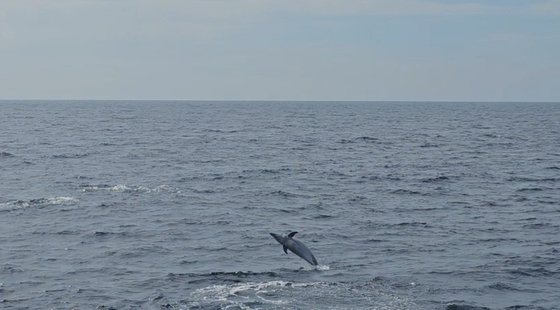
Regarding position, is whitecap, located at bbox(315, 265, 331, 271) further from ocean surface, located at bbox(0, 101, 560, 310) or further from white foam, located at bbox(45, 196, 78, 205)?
white foam, located at bbox(45, 196, 78, 205)

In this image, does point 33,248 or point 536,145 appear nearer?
point 33,248

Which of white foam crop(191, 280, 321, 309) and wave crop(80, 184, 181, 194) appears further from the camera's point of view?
wave crop(80, 184, 181, 194)

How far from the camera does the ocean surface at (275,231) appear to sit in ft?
85.5

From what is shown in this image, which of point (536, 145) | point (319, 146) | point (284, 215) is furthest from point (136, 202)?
point (536, 145)

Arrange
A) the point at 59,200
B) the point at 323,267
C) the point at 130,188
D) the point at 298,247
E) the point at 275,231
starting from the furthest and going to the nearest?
the point at 130,188, the point at 59,200, the point at 275,231, the point at 323,267, the point at 298,247

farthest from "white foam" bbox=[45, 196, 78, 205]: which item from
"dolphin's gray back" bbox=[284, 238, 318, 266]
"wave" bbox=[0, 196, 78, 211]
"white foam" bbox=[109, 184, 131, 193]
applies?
"dolphin's gray back" bbox=[284, 238, 318, 266]

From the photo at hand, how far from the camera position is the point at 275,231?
3647 centimetres

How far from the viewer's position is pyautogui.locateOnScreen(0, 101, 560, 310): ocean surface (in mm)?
26047

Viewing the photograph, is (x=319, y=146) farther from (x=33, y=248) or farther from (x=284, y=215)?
(x=33, y=248)

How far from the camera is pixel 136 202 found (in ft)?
144

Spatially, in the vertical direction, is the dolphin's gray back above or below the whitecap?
above

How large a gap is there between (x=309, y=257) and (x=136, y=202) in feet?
86.5

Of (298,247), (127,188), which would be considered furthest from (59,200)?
(298,247)

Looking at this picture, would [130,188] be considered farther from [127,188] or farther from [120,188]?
[120,188]
